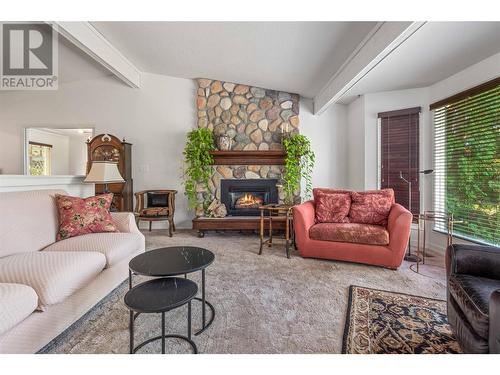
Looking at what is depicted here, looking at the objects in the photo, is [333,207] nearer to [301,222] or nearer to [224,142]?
[301,222]

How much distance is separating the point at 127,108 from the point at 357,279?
4650mm

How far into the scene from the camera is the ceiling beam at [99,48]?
268 cm

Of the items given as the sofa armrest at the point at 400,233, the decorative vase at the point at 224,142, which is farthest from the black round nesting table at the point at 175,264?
the decorative vase at the point at 224,142

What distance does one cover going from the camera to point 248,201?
4.46 metres

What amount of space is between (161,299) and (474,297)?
1.63 meters

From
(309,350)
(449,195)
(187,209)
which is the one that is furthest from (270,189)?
(309,350)

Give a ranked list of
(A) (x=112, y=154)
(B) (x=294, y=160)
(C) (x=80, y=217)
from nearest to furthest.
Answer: (C) (x=80, y=217) < (A) (x=112, y=154) < (B) (x=294, y=160)

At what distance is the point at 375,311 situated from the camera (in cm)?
177

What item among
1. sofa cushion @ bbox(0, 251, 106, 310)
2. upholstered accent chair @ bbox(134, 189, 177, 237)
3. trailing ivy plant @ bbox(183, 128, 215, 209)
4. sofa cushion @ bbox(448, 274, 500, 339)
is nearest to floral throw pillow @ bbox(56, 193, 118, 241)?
sofa cushion @ bbox(0, 251, 106, 310)

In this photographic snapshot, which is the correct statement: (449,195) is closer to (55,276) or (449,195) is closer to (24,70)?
(55,276)

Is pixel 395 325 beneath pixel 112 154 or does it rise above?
beneath

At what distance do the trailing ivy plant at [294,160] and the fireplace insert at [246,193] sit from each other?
249 mm

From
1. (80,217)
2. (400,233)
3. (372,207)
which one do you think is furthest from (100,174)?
(400,233)

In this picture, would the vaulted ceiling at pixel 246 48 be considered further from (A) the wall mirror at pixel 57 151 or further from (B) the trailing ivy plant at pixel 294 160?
(A) the wall mirror at pixel 57 151
